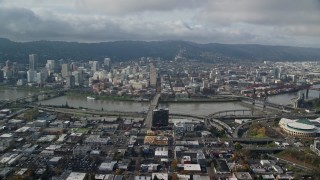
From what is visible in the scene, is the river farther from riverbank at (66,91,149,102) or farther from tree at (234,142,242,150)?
tree at (234,142,242,150)

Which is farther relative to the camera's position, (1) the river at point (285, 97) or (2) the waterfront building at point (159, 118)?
(1) the river at point (285, 97)

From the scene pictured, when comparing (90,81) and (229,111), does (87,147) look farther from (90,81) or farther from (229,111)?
(90,81)

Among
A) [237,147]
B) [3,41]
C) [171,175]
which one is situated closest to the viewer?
[171,175]

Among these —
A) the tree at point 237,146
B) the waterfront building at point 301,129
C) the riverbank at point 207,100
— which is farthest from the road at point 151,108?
the waterfront building at point 301,129

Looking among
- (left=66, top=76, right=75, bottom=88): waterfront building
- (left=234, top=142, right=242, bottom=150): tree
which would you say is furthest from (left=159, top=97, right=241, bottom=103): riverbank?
(left=234, top=142, right=242, bottom=150): tree

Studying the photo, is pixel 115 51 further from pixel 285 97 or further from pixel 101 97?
pixel 285 97

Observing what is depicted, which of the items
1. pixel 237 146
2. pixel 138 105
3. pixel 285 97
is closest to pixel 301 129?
pixel 237 146

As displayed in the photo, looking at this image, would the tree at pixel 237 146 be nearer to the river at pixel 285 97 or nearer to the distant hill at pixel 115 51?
the river at pixel 285 97

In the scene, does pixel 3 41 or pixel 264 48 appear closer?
pixel 3 41

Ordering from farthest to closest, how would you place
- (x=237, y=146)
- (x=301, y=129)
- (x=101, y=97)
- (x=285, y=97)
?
1. (x=285, y=97)
2. (x=101, y=97)
3. (x=301, y=129)
4. (x=237, y=146)

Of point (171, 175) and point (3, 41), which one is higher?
point (3, 41)

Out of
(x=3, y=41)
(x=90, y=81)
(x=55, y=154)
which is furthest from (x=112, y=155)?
(x=3, y=41)
